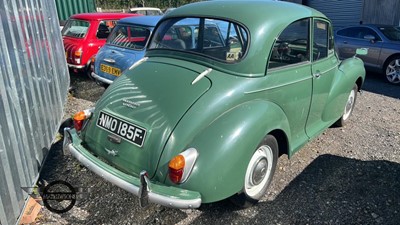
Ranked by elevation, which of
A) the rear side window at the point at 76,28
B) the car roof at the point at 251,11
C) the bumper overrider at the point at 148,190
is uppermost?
the car roof at the point at 251,11

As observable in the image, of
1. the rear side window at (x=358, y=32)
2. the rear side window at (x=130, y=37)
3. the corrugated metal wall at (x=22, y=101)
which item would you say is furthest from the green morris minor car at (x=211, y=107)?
the rear side window at (x=358, y=32)

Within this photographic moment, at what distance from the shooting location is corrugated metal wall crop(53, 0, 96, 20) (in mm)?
11438

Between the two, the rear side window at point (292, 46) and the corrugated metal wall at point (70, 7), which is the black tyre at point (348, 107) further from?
the corrugated metal wall at point (70, 7)

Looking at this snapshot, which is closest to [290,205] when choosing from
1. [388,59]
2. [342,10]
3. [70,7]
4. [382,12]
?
[388,59]

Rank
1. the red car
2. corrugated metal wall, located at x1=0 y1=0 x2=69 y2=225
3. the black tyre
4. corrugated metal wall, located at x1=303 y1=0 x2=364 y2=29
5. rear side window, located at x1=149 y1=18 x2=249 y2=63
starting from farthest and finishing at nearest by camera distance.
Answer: corrugated metal wall, located at x1=303 y1=0 x2=364 y2=29
the red car
the black tyre
rear side window, located at x1=149 y1=18 x2=249 y2=63
corrugated metal wall, located at x1=0 y1=0 x2=69 y2=225

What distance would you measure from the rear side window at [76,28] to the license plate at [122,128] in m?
5.31

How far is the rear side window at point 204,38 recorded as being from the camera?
3.01 metres

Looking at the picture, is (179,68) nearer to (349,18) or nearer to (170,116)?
(170,116)

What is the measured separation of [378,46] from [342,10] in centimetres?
692

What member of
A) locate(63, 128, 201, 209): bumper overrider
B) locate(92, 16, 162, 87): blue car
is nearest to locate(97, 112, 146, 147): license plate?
locate(63, 128, 201, 209): bumper overrider

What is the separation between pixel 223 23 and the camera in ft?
10.4

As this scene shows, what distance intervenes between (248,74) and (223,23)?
2.21 feet

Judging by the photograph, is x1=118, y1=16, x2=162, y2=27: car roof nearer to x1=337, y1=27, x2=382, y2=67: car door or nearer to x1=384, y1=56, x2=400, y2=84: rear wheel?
x1=337, y1=27, x2=382, y2=67: car door

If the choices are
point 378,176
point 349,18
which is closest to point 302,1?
point 349,18
